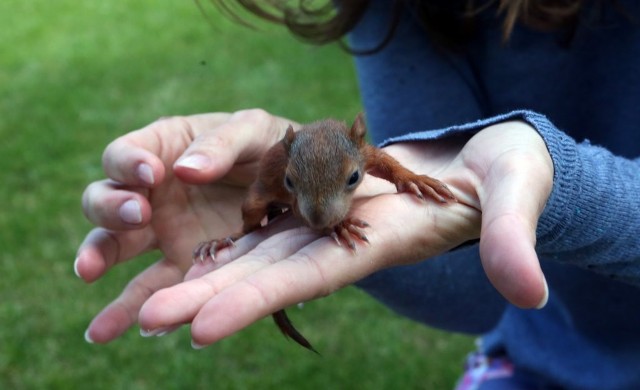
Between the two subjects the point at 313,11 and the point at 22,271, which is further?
the point at 22,271

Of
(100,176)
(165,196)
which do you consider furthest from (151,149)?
(100,176)

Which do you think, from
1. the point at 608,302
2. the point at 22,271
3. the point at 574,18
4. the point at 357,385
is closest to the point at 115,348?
the point at 22,271

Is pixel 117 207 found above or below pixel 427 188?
below

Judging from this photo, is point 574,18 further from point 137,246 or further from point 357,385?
point 357,385

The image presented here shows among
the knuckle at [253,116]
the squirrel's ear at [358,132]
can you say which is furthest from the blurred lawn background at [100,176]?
the squirrel's ear at [358,132]

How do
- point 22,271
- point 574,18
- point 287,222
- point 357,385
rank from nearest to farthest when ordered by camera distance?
1. point 287,222
2. point 574,18
3. point 357,385
4. point 22,271

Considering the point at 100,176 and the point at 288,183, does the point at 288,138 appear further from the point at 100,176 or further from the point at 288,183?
the point at 100,176
